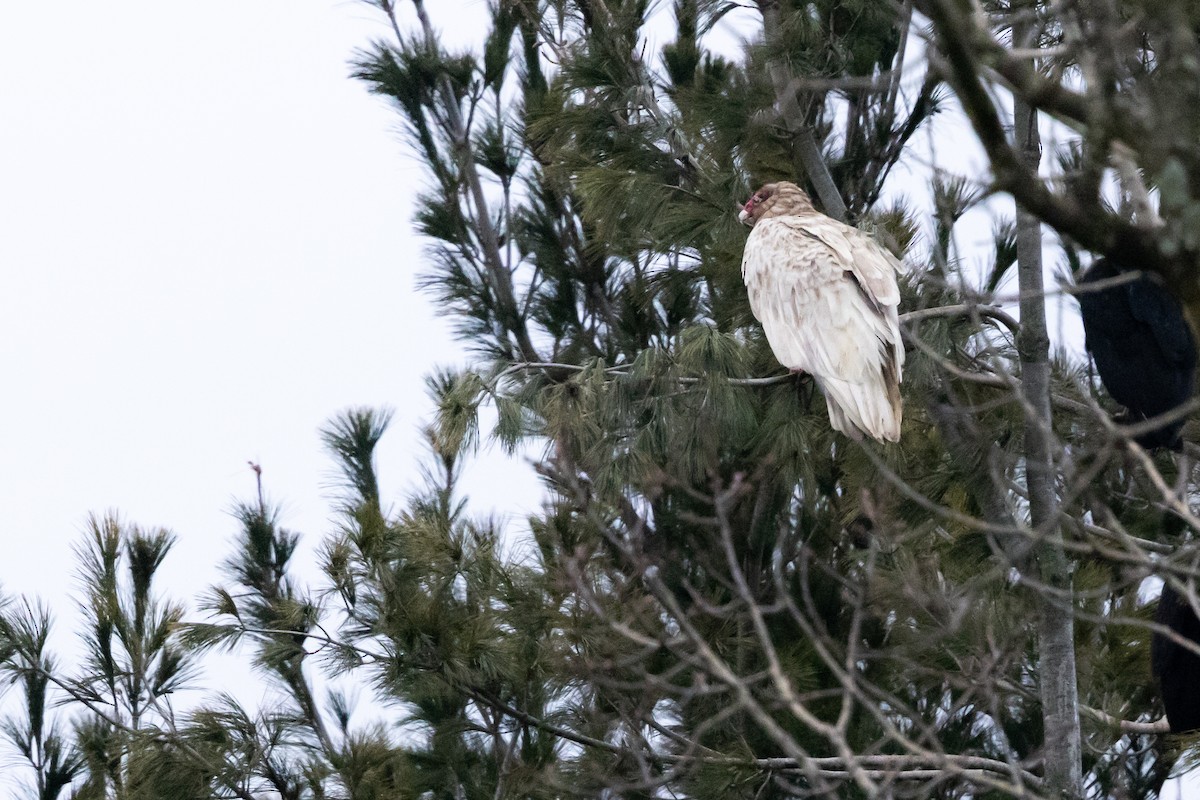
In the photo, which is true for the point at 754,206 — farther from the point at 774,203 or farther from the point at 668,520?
the point at 668,520

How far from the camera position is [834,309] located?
4094 mm

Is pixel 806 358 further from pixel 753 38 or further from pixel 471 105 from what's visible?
pixel 471 105

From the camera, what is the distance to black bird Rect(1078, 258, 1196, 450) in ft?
13.6

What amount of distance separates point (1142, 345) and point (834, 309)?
0.95 metres

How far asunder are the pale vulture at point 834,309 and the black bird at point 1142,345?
2.15ft

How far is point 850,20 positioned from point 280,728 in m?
3.35

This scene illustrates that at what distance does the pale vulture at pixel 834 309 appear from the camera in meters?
3.87

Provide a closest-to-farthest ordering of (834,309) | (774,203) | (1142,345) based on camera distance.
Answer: (834,309), (1142,345), (774,203)

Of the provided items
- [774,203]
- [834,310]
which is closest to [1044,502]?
[834,310]

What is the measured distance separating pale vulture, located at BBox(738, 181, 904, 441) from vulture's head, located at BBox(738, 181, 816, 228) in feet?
0.22

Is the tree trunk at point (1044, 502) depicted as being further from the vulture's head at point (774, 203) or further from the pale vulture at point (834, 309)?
the vulture's head at point (774, 203)

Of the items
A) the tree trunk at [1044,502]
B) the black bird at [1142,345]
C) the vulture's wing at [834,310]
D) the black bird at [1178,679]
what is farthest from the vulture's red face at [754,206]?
the black bird at [1178,679]

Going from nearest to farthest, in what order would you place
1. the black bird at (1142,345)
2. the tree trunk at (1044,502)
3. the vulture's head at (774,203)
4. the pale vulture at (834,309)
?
the pale vulture at (834,309) < the tree trunk at (1044,502) < the black bird at (1142,345) < the vulture's head at (774,203)

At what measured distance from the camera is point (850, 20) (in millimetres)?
4398
